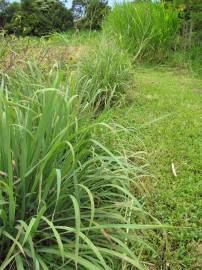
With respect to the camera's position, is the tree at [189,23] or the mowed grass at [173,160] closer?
the mowed grass at [173,160]

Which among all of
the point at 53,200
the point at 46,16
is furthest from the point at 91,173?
the point at 46,16

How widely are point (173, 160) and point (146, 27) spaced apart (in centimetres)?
431

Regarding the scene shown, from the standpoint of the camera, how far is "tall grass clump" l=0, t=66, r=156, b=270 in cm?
194

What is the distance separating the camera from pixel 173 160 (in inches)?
140

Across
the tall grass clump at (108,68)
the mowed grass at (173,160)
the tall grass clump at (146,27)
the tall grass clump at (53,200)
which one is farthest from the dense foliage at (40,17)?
the tall grass clump at (53,200)

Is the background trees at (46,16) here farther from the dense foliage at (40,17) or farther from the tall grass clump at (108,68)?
the tall grass clump at (108,68)

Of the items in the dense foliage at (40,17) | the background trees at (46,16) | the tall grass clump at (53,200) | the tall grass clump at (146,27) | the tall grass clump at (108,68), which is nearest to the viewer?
the tall grass clump at (53,200)

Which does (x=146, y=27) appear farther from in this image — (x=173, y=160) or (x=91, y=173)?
(x=91, y=173)

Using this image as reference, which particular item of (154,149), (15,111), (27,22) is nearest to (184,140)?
(154,149)

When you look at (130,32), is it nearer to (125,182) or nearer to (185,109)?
(185,109)

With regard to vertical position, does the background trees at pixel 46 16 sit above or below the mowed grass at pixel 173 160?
above

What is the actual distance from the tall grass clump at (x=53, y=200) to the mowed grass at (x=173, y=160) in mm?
261

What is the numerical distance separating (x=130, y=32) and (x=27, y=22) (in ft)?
13.2

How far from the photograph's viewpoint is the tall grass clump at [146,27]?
7.47m
